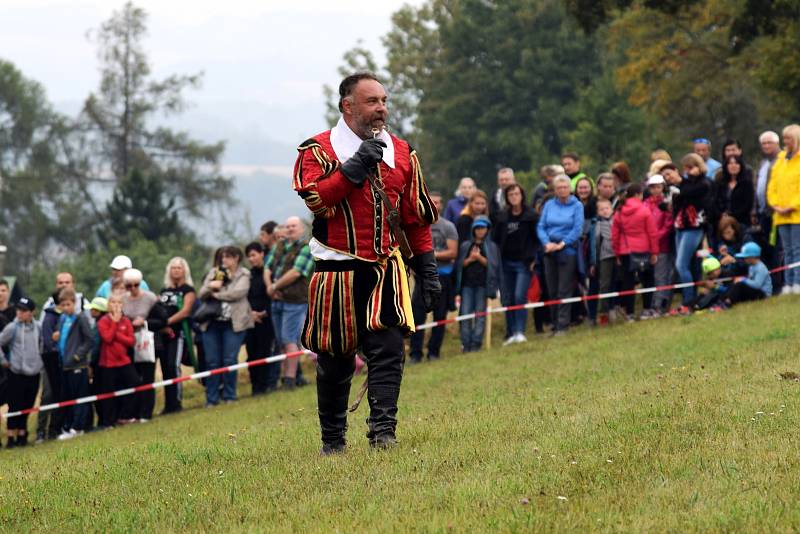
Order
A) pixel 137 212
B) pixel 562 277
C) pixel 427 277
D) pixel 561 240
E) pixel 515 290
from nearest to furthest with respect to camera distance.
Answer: pixel 427 277, pixel 561 240, pixel 562 277, pixel 515 290, pixel 137 212

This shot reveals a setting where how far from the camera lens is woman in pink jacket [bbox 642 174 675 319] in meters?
18.5

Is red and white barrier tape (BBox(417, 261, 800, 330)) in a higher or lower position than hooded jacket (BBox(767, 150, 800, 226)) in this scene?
lower

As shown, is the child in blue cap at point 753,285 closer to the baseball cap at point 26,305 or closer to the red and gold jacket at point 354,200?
the baseball cap at point 26,305

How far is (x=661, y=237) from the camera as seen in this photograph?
18516 millimetres

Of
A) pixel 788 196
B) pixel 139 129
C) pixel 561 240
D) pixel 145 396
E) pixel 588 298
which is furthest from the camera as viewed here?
pixel 139 129

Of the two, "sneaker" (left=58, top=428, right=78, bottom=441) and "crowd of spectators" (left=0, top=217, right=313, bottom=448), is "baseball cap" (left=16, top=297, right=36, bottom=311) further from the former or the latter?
"sneaker" (left=58, top=428, right=78, bottom=441)

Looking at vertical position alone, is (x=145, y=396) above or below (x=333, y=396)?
below

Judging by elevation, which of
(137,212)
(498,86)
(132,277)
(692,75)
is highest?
(498,86)

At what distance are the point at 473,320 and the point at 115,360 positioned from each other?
501 cm

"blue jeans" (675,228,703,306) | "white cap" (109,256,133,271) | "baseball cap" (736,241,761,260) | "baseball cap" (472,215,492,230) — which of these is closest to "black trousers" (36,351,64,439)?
"white cap" (109,256,133,271)

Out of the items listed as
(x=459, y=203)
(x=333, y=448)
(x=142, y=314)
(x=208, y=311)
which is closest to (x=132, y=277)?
(x=142, y=314)

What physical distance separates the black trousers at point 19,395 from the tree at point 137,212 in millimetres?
54689

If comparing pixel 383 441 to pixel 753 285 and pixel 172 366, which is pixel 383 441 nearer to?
pixel 172 366

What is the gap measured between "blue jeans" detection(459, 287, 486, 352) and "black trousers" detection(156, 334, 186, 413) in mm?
3955
